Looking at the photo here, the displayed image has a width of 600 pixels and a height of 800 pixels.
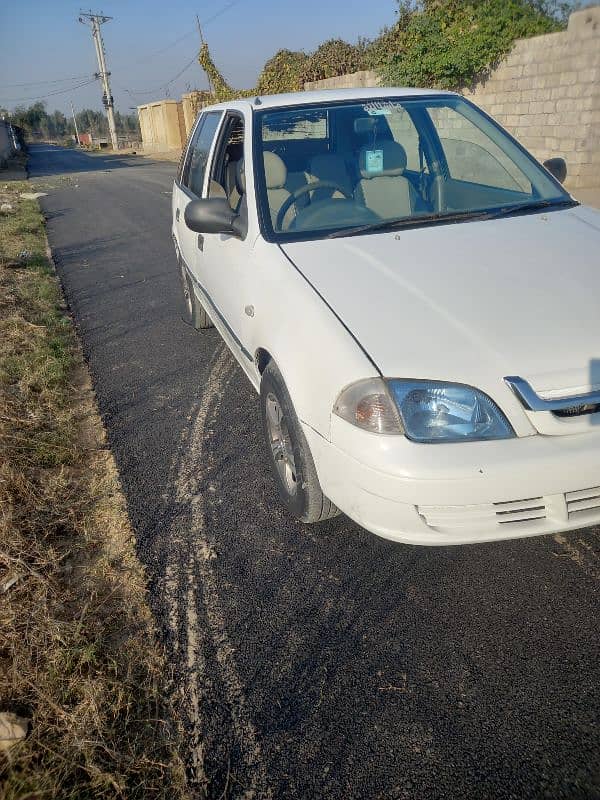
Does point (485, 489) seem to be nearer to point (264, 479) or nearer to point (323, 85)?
point (264, 479)

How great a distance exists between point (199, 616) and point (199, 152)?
3784mm

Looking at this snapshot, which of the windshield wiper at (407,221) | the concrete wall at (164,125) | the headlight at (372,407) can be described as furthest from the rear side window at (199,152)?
the concrete wall at (164,125)

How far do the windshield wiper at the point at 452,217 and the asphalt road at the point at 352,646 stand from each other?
137 cm

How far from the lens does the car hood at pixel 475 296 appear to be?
2117 millimetres

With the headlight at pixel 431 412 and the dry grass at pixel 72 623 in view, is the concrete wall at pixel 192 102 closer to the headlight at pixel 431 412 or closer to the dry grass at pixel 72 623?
the dry grass at pixel 72 623

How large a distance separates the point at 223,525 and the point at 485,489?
1.37m

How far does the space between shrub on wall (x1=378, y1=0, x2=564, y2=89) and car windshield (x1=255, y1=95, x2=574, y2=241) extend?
8740 mm

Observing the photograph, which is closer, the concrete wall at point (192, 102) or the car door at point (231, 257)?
the car door at point (231, 257)

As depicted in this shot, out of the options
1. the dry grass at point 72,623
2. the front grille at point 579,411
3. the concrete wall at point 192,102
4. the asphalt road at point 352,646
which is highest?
the concrete wall at point 192,102

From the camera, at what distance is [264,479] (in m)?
3.29

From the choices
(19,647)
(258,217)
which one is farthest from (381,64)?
(19,647)

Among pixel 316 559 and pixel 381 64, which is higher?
pixel 381 64

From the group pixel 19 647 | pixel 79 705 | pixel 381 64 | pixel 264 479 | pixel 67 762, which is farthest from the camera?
pixel 381 64

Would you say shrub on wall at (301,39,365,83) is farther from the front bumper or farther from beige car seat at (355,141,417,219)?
the front bumper
